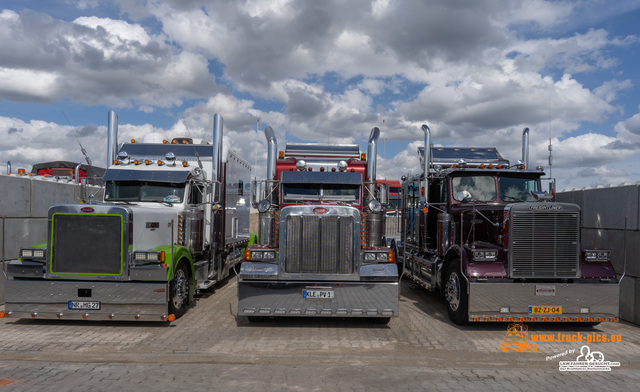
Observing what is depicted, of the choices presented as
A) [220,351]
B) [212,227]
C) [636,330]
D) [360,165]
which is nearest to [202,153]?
[212,227]

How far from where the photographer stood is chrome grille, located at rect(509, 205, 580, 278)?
833 centimetres

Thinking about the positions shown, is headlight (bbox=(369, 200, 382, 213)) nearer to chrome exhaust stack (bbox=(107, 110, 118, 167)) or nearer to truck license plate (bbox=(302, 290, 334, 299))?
truck license plate (bbox=(302, 290, 334, 299))

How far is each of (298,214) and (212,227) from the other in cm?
348

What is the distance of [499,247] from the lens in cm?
867

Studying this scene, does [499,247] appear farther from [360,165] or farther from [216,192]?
[216,192]

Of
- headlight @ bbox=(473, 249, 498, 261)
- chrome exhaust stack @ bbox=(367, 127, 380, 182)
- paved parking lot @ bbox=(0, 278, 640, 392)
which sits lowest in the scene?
paved parking lot @ bbox=(0, 278, 640, 392)

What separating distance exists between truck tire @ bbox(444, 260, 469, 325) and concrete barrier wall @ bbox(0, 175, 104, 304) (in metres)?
6.98

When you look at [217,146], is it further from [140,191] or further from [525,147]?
[525,147]

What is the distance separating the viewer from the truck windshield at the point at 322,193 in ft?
31.1

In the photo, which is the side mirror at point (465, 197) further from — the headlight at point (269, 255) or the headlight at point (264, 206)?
the headlight at point (269, 255)

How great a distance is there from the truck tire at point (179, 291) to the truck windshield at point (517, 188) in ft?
20.9

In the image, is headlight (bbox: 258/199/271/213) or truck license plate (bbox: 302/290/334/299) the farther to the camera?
headlight (bbox: 258/199/271/213)

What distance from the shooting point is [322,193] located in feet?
31.2

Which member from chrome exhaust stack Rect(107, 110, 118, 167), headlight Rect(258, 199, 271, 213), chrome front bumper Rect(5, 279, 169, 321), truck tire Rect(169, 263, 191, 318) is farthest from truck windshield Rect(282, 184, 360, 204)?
chrome exhaust stack Rect(107, 110, 118, 167)
